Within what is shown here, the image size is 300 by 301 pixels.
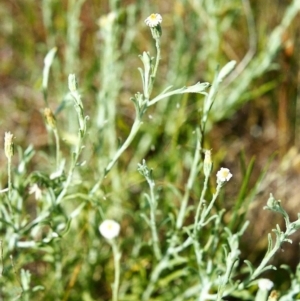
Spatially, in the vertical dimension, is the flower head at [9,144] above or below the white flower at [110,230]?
above

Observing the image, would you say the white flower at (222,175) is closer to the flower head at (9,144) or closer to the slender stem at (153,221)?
the slender stem at (153,221)

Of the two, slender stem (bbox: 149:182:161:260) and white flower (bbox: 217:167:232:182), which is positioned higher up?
white flower (bbox: 217:167:232:182)

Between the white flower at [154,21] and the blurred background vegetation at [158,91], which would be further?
the blurred background vegetation at [158,91]

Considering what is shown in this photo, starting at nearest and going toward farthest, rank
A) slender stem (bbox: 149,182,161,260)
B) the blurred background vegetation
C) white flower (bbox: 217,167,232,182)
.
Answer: white flower (bbox: 217,167,232,182)
slender stem (bbox: 149,182,161,260)
the blurred background vegetation

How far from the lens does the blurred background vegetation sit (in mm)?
1525

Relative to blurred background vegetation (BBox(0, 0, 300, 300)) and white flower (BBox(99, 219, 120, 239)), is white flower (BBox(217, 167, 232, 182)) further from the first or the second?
blurred background vegetation (BBox(0, 0, 300, 300))

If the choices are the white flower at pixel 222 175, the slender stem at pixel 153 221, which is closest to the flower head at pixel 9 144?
the slender stem at pixel 153 221

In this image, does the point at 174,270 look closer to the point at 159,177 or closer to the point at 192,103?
the point at 159,177

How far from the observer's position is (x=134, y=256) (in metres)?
1.41

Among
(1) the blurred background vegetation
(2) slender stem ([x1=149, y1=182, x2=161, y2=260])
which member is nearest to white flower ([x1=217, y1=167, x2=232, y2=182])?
(2) slender stem ([x1=149, y1=182, x2=161, y2=260])

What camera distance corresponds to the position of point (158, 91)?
197 centimetres

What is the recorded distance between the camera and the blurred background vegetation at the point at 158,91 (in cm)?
153

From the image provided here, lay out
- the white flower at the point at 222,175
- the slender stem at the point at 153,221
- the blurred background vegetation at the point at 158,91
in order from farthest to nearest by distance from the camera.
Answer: the blurred background vegetation at the point at 158,91 < the slender stem at the point at 153,221 < the white flower at the point at 222,175

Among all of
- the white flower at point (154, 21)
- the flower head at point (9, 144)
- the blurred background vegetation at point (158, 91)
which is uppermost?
the white flower at point (154, 21)
